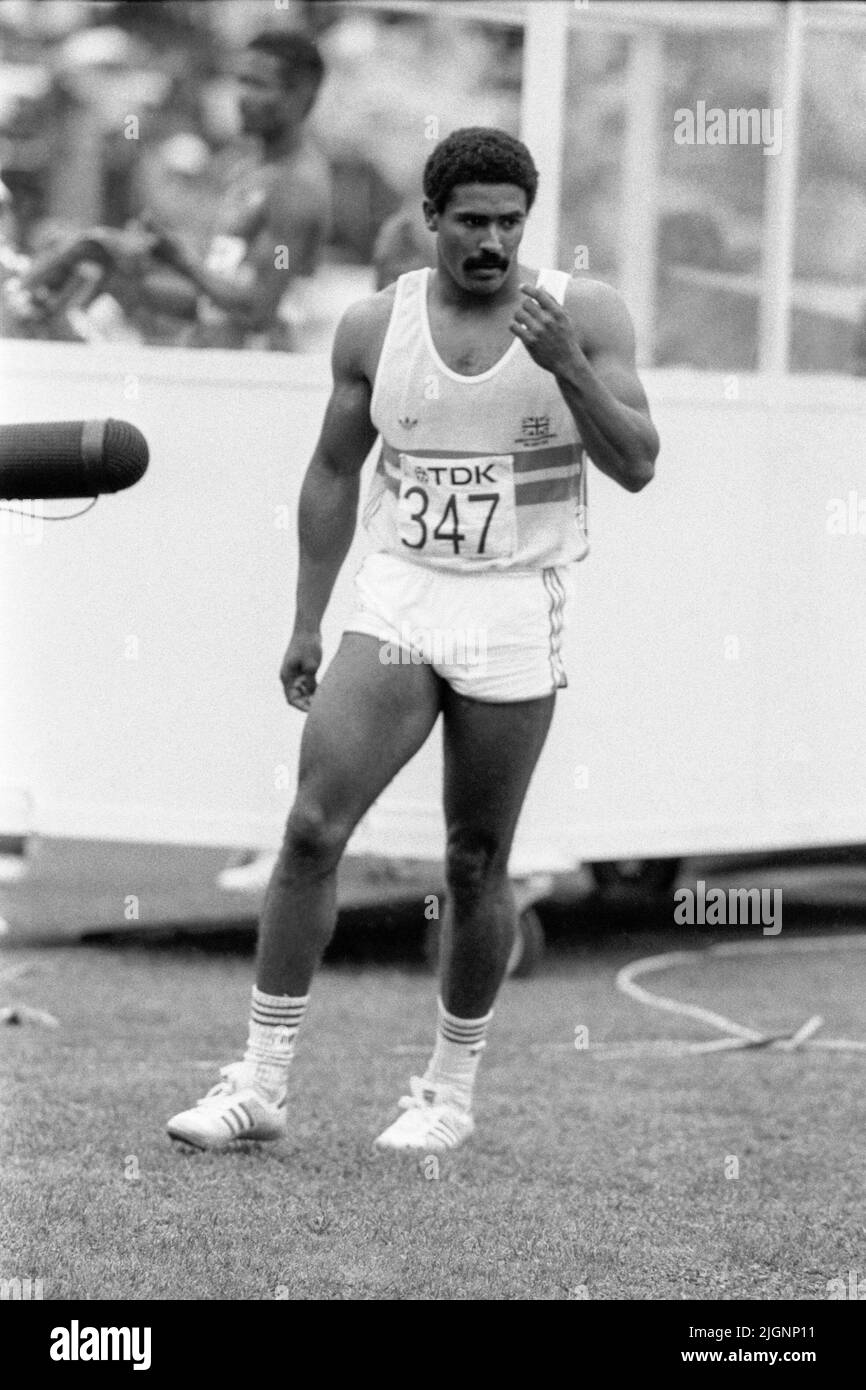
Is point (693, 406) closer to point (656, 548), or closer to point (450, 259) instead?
point (656, 548)

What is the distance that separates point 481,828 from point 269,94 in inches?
133

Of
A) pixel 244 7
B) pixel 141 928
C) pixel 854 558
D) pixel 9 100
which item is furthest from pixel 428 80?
pixel 141 928

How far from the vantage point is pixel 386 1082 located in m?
6.44

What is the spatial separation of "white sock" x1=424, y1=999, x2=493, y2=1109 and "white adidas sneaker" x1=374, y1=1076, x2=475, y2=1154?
2 cm

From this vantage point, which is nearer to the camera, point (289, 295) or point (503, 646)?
point (503, 646)

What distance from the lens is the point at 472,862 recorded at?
18.0 feet

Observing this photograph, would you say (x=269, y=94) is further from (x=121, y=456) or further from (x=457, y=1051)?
(x=121, y=456)

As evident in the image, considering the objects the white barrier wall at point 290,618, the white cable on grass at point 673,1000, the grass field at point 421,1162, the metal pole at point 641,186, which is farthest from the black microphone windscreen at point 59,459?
the metal pole at point 641,186

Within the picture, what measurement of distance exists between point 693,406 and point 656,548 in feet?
1.51

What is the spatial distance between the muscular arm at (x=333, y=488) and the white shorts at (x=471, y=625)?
5.8 inches

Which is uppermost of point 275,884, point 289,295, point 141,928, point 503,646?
point 289,295

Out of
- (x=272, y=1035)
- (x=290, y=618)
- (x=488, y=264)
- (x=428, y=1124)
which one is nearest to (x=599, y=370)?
(x=488, y=264)

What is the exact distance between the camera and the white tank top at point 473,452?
5254mm

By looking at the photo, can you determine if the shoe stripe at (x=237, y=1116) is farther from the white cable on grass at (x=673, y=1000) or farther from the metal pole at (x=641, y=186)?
the metal pole at (x=641, y=186)
